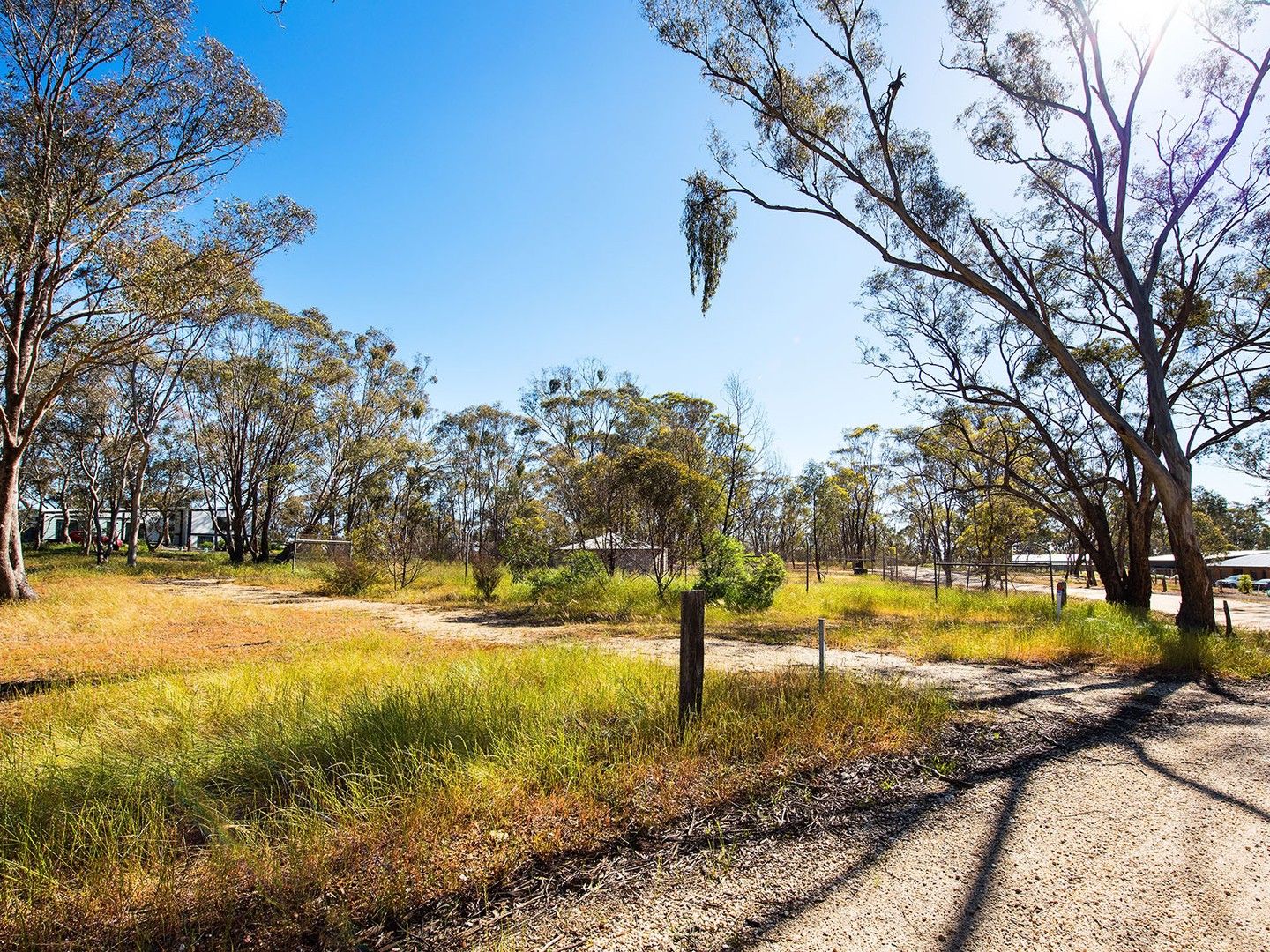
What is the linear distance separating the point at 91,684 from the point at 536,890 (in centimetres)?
569

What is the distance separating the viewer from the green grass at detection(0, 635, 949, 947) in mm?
2195

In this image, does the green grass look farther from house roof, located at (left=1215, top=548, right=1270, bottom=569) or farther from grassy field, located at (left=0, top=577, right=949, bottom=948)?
house roof, located at (left=1215, top=548, right=1270, bottom=569)

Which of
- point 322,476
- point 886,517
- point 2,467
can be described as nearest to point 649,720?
point 2,467

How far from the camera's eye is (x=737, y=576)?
13555 millimetres

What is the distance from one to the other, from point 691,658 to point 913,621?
9.71 meters

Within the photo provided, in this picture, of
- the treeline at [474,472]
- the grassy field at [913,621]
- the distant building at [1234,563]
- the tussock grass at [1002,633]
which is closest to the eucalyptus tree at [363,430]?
the treeline at [474,472]

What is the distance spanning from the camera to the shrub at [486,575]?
15320 mm

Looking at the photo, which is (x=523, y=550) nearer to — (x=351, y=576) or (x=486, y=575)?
(x=486, y=575)

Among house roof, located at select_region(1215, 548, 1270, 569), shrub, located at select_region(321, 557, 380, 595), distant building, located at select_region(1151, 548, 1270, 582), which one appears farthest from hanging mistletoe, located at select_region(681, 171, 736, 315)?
house roof, located at select_region(1215, 548, 1270, 569)

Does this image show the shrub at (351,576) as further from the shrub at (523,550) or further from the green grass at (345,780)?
the green grass at (345,780)

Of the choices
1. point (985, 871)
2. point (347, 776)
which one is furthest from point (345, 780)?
point (985, 871)

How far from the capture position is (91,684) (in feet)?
18.3

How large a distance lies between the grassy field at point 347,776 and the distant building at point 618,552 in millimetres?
10016

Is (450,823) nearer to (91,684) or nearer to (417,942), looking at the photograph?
(417,942)
